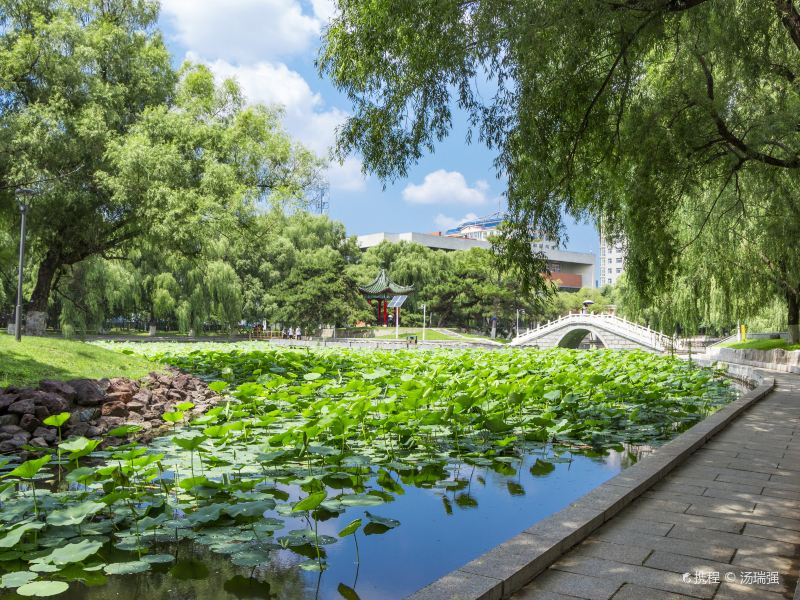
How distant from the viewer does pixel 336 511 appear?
141 inches

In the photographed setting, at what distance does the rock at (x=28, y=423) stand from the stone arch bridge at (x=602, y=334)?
22.9m

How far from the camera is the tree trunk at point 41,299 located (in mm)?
15172

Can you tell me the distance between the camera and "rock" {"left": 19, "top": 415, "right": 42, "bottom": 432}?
543 centimetres

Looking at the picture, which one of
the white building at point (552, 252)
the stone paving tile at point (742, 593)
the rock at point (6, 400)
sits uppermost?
the white building at point (552, 252)

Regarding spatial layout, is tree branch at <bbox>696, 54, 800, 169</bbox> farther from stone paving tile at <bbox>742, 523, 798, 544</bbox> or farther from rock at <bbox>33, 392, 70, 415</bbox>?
rock at <bbox>33, 392, 70, 415</bbox>

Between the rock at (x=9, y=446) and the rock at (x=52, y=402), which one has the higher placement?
the rock at (x=52, y=402)

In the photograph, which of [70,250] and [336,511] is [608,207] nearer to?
[336,511]

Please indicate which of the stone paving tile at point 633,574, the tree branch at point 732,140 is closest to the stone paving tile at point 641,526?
the stone paving tile at point 633,574

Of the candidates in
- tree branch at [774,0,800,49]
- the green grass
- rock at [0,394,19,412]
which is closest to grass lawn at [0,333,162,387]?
rock at [0,394,19,412]

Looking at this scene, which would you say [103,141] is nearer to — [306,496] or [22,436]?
[22,436]

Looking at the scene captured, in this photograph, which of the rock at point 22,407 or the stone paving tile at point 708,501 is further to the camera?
the rock at point 22,407

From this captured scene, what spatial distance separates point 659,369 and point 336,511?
9.90 meters

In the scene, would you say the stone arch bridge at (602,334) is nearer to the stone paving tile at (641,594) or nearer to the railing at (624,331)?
the railing at (624,331)

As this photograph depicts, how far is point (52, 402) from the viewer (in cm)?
594
